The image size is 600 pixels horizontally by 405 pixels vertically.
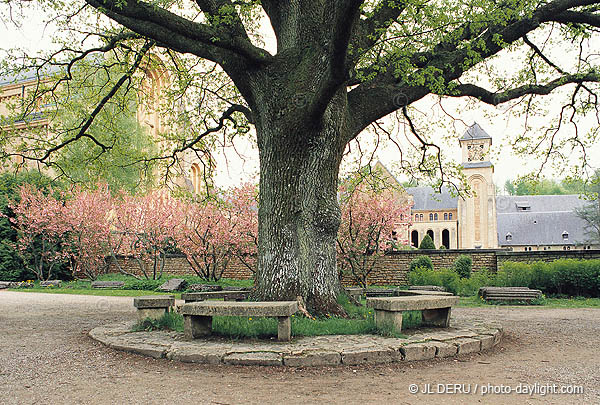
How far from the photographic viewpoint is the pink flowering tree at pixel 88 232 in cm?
2392

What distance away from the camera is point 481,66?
1065cm

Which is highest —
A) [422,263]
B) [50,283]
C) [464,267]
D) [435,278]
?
[422,263]

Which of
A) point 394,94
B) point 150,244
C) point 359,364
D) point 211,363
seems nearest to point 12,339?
point 211,363

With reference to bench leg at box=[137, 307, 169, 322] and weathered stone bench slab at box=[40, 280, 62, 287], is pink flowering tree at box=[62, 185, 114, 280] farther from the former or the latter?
bench leg at box=[137, 307, 169, 322]

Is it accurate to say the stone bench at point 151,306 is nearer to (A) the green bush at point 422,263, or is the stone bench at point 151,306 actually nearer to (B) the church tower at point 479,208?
(A) the green bush at point 422,263

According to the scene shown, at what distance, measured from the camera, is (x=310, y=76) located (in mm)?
7957

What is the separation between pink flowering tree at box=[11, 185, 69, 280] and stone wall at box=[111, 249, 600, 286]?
7.15 m

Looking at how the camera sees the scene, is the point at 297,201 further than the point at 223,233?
No

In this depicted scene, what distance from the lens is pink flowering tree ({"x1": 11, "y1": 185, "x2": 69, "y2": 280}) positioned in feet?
79.2

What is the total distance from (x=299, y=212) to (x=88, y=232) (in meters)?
19.7

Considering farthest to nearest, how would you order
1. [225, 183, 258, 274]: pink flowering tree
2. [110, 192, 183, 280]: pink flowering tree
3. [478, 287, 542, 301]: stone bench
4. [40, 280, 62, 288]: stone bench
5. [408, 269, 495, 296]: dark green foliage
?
[40, 280, 62, 288]: stone bench, [110, 192, 183, 280]: pink flowering tree, [225, 183, 258, 274]: pink flowering tree, [408, 269, 495, 296]: dark green foliage, [478, 287, 542, 301]: stone bench

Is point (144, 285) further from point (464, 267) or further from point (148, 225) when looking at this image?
point (464, 267)

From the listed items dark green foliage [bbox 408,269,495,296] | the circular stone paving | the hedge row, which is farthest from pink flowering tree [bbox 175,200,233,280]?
the circular stone paving

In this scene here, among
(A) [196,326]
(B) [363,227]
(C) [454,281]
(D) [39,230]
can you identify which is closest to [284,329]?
(A) [196,326]
